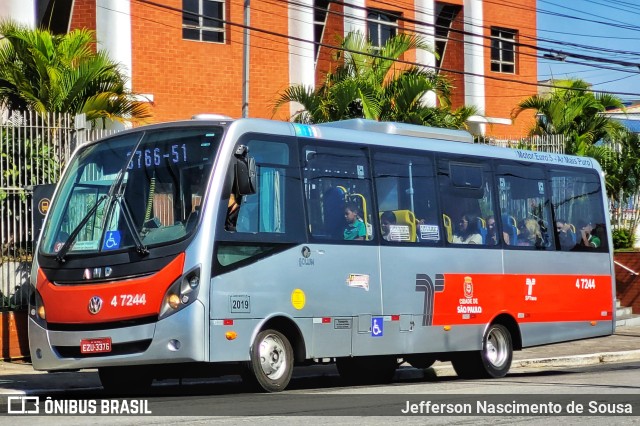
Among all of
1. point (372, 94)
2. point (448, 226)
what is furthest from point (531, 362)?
point (372, 94)

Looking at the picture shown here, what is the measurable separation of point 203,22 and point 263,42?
181cm

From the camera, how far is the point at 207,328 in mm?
12531

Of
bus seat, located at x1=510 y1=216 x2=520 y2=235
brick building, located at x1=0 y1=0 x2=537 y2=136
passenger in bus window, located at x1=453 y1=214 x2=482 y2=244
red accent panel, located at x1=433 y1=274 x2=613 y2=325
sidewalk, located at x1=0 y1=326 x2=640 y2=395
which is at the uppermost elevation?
brick building, located at x1=0 y1=0 x2=537 y2=136

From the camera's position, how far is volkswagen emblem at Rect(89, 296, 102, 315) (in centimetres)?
1277

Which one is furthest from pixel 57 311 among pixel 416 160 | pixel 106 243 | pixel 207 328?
pixel 416 160

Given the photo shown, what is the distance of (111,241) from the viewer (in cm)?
1297

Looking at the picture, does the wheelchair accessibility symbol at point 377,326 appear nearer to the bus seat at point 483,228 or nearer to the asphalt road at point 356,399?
the asphalt road at point 356,399

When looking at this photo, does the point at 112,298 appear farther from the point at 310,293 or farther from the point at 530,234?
the point at 530,234

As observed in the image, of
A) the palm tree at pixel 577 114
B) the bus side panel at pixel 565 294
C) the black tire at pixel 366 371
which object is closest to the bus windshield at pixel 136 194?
the black tire at pixel 366 371

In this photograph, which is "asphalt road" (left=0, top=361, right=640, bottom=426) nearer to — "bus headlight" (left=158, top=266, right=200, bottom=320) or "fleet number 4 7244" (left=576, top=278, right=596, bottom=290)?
"bus headlight" (left=158, top=266, right=200, bottom=320)

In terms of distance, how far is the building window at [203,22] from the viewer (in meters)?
30.3

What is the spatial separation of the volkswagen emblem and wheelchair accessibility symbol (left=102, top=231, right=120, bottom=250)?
1.90 ft

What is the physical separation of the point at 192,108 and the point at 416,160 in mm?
14833
